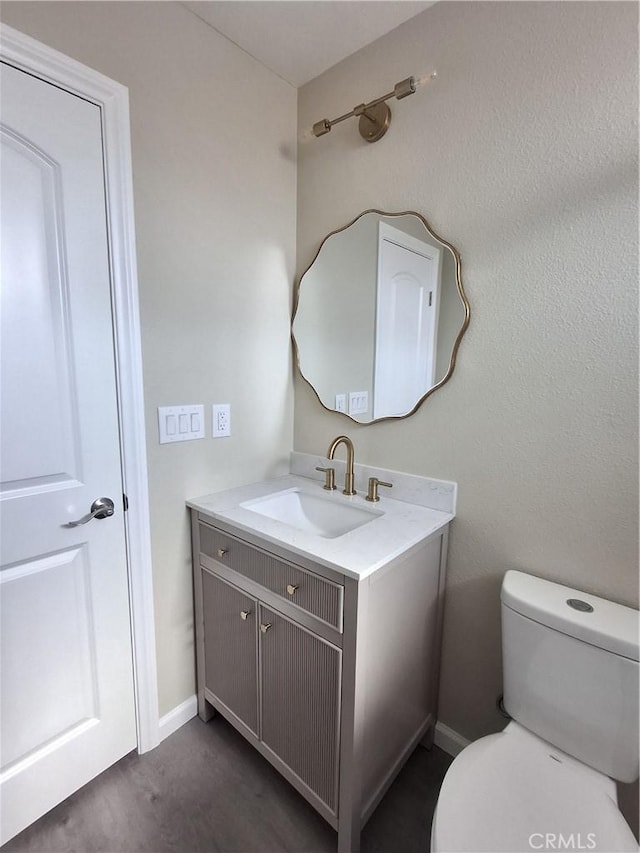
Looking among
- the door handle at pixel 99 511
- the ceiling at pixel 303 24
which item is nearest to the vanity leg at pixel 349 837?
the door handle at pixel 99 511

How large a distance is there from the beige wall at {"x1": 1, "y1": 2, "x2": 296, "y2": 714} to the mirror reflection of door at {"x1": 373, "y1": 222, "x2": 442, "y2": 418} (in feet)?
1.49

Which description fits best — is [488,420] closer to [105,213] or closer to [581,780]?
[581,780]

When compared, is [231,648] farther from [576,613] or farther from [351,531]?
[576,613]

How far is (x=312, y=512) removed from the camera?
63.1 inches

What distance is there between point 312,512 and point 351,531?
389 mm

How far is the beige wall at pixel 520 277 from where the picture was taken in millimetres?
1029

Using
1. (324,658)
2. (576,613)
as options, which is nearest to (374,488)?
(324,658)

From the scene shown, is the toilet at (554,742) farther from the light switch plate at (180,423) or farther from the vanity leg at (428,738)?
the light switch plate at (180,423)

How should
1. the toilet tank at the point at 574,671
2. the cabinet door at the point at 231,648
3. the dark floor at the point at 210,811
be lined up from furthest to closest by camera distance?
the cabinet door at the point at 231,648
the dark floor at the point at 210,811
the toilet tank at the point at 574,671

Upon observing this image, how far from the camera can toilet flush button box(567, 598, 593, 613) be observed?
1034 mm

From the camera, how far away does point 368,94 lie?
1.45m

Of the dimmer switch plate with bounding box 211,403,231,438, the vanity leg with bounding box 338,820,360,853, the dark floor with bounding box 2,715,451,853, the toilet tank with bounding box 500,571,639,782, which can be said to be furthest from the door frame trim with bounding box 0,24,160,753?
the toilet tank with bounding box 500,571,639,782

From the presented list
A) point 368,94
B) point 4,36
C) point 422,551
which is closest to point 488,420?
point 422,551

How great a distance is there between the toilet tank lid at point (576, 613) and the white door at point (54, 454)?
47.7 inches
